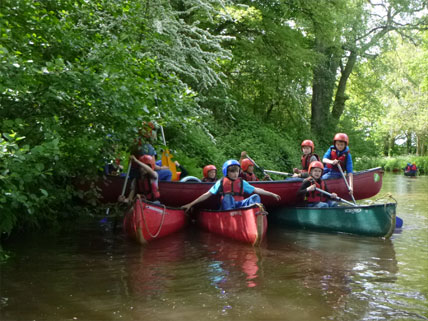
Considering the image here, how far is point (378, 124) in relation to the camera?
47.2 m

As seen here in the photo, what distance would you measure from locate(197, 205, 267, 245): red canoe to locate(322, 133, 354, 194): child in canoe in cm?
290

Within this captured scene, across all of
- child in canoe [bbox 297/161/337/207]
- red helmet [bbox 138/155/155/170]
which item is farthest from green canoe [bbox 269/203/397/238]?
red helmet [bbox 138/155/155/170]

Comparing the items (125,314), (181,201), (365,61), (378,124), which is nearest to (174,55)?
(181,201)

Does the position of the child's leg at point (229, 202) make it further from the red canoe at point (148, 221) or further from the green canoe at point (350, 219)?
the green canoe at point (350, 219)

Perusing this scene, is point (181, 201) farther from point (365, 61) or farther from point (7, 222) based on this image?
point (365, 61)

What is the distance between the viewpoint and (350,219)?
908 cm

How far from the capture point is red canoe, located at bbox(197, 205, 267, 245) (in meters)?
7.78

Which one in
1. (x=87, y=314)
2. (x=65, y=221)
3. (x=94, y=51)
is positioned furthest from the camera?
(x=65, y=221)

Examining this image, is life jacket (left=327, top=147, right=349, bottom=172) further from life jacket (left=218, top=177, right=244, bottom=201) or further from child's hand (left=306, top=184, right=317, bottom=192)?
life jacket (left=218, top=177, right=244, bottom=201)

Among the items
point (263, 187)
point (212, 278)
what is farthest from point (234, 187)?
point (212, 278)

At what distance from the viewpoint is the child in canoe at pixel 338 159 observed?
10.3 meters

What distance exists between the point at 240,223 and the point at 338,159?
11.2ft

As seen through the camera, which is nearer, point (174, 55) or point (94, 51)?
point (94, 51)

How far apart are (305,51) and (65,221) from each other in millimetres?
11760
